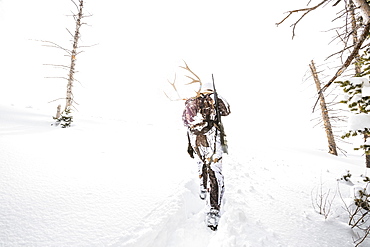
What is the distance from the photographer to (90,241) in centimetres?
190

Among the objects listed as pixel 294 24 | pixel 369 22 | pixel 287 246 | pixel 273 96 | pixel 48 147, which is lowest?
pixel 287 246

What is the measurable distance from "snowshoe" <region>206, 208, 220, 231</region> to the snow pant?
0.28 feet

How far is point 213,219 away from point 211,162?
0.93 meters

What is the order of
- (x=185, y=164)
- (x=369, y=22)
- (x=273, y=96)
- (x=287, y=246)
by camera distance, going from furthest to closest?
1. (x=273, y=96)
2. (x=185, y=164)
3. (x=287, y=246)
4. (x=369, y=22)

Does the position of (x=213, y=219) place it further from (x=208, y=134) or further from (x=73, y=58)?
(x=73, y=58)

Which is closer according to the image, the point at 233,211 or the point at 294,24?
the point at 294,24

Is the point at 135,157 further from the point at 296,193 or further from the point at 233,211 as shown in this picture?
the point at 296,193

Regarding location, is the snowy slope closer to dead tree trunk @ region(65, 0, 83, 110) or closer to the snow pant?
the snow pant

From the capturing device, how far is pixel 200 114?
10.7ft

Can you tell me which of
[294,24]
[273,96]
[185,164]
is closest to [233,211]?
[185,164]

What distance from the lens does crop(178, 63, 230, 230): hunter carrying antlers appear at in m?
2.97

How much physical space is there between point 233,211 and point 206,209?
48 cm

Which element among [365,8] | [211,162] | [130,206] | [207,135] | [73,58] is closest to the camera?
[365,8]

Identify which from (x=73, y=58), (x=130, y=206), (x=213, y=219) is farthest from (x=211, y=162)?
(x=73, y=58)
